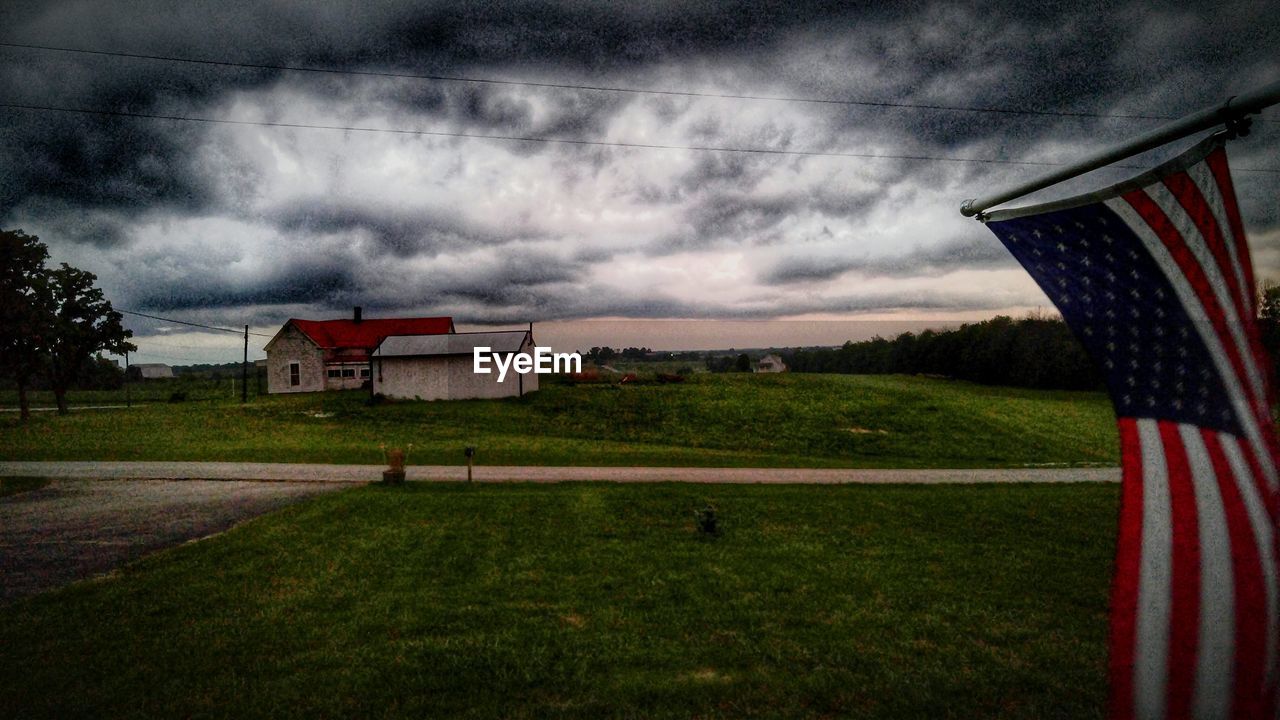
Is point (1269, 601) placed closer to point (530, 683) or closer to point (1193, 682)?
point (1193, 682)

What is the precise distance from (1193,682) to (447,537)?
38.0 feet

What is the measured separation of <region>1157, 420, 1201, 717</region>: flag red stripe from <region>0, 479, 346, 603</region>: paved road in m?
13.2

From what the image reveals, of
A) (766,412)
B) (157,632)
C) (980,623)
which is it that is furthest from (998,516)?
(766,412)

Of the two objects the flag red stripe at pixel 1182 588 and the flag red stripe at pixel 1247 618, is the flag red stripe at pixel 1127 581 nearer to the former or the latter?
the flag red stripe at pixel 1182 588

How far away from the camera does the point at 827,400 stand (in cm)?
4578

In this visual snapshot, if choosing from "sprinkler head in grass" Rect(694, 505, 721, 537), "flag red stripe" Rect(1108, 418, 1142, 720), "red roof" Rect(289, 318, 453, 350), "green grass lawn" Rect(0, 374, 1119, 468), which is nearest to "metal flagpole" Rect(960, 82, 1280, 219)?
"flag red stripe" Rect(1108, 418, 1142, 720)

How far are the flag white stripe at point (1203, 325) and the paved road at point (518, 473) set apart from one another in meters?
16.4

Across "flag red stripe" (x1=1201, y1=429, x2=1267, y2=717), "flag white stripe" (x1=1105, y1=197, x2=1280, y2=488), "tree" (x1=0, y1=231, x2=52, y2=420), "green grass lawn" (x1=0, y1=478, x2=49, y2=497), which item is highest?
"tree" (x1=0, y1=231, x2=52, y2=420)

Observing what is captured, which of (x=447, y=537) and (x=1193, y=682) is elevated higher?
(x=1193, y=682)

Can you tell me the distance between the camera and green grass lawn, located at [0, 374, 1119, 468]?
25250mm

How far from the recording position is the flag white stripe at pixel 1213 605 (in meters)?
2.50

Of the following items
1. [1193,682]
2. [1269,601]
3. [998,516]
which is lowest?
[998,516]

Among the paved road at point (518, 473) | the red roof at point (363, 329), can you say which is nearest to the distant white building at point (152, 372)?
the red roof at point (363, 329)

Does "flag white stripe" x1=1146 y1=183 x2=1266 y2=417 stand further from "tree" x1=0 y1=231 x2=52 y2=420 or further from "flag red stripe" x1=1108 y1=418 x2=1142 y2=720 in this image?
"tree" x1=0 y1=231 x2=52 y2=420
